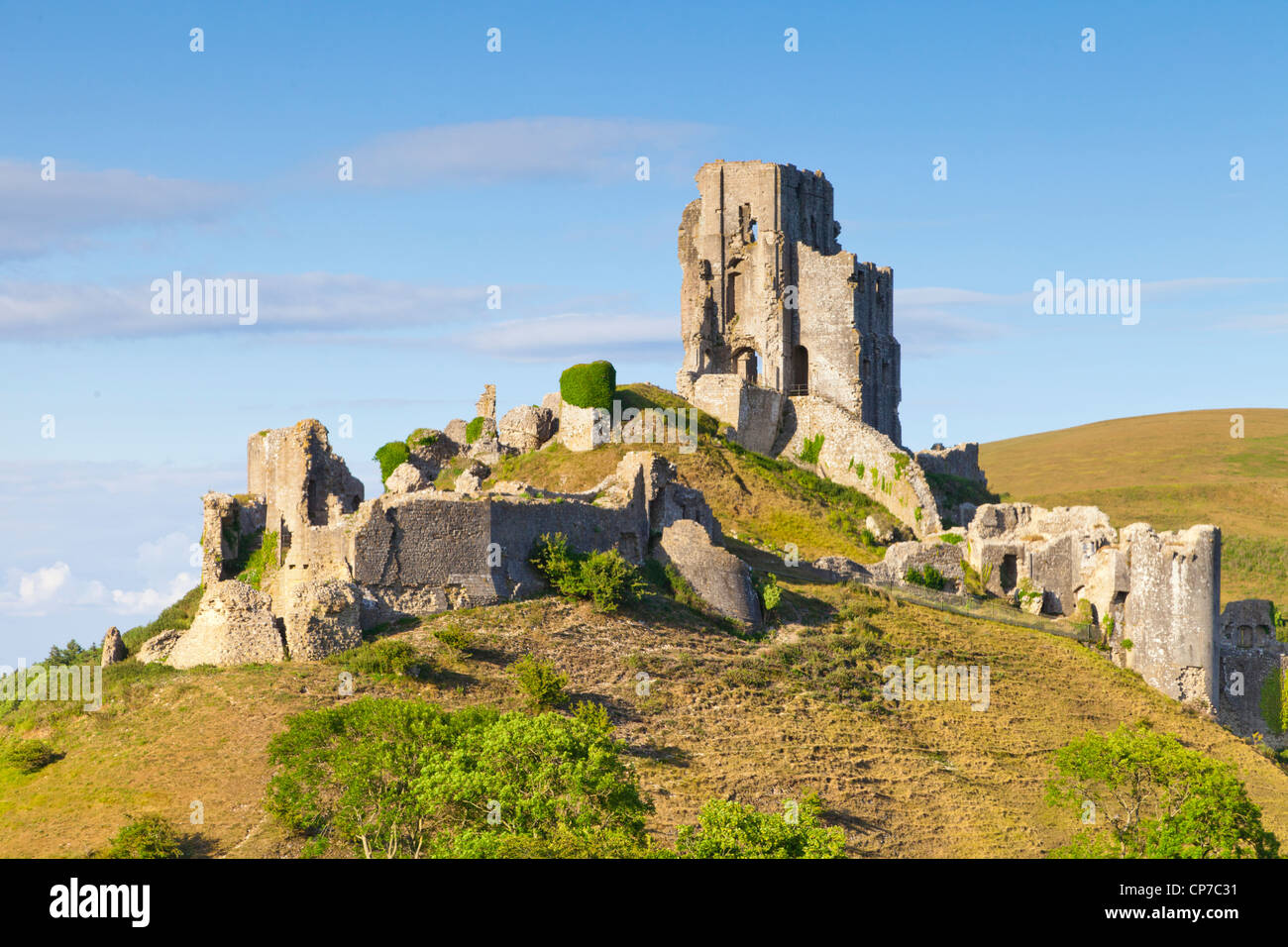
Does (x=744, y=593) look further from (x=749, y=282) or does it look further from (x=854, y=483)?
(x=749, y=282)

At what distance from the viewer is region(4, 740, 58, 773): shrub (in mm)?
26203

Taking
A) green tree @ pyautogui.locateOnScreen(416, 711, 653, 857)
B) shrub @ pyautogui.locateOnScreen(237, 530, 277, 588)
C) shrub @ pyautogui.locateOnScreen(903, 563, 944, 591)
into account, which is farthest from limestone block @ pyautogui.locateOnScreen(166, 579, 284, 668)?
shrub @ pyautogui.locateOnScreen(903, 563, 944, 591)

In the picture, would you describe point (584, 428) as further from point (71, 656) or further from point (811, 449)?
point (71, 656)

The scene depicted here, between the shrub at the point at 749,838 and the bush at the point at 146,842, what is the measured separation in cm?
772

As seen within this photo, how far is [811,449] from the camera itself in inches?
2418

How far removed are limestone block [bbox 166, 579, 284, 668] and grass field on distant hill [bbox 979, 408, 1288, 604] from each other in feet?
185

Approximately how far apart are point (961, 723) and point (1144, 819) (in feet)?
22.1

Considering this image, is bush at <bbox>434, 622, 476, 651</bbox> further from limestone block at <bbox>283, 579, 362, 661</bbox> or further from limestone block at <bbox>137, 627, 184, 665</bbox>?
limestone block at <bbox>137, 627, 184, 665</bbox>

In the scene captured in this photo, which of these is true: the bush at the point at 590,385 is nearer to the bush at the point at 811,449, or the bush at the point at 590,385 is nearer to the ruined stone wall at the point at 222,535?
the bush at the point at 811,449

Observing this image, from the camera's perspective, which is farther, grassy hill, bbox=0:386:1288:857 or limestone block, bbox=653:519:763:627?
limestone block, bbox=653:519:763:627

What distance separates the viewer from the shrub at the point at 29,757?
26.2m

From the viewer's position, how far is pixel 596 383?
54094 millimetres

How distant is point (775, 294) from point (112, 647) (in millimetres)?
39955
